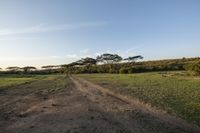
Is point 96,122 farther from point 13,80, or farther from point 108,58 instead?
point 108,58

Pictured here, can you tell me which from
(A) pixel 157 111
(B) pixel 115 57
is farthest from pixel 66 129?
(B) pixel 115 57

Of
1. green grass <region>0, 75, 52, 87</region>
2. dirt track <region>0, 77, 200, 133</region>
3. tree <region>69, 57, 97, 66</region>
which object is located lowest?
dirt track <region>0, 77, 200, 133</region>

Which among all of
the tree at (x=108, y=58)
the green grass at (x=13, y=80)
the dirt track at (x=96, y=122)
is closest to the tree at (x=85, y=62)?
the tree at (x=108, y=58)

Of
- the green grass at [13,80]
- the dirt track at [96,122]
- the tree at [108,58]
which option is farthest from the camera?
the tree at [108,58]

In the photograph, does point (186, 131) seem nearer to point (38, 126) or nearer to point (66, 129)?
point (66, 129)

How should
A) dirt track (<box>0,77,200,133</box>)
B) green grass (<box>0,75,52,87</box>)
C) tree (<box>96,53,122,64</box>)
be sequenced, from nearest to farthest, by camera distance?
dirt track (<box>0,77,200,133</box>) → green grass (<box>0,75,52,87</box>) → tree (<box>96,53,122,64</box>)

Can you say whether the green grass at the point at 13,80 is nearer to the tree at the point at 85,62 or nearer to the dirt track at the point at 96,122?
the dirt track at the point at 96,122

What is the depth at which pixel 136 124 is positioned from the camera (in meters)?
10.9

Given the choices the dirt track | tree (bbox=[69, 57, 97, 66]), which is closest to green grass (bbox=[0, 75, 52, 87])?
the dirt track

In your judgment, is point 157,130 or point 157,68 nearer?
point 157,130

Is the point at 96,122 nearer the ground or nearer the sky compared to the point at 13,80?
nearer the ground

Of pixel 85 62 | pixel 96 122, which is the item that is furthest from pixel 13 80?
pixel 85 62

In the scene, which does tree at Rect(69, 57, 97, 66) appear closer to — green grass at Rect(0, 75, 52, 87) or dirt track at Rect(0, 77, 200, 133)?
green grass at Rect(0, 75, 52, 87)

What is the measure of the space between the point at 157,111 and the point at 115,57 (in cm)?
15730
